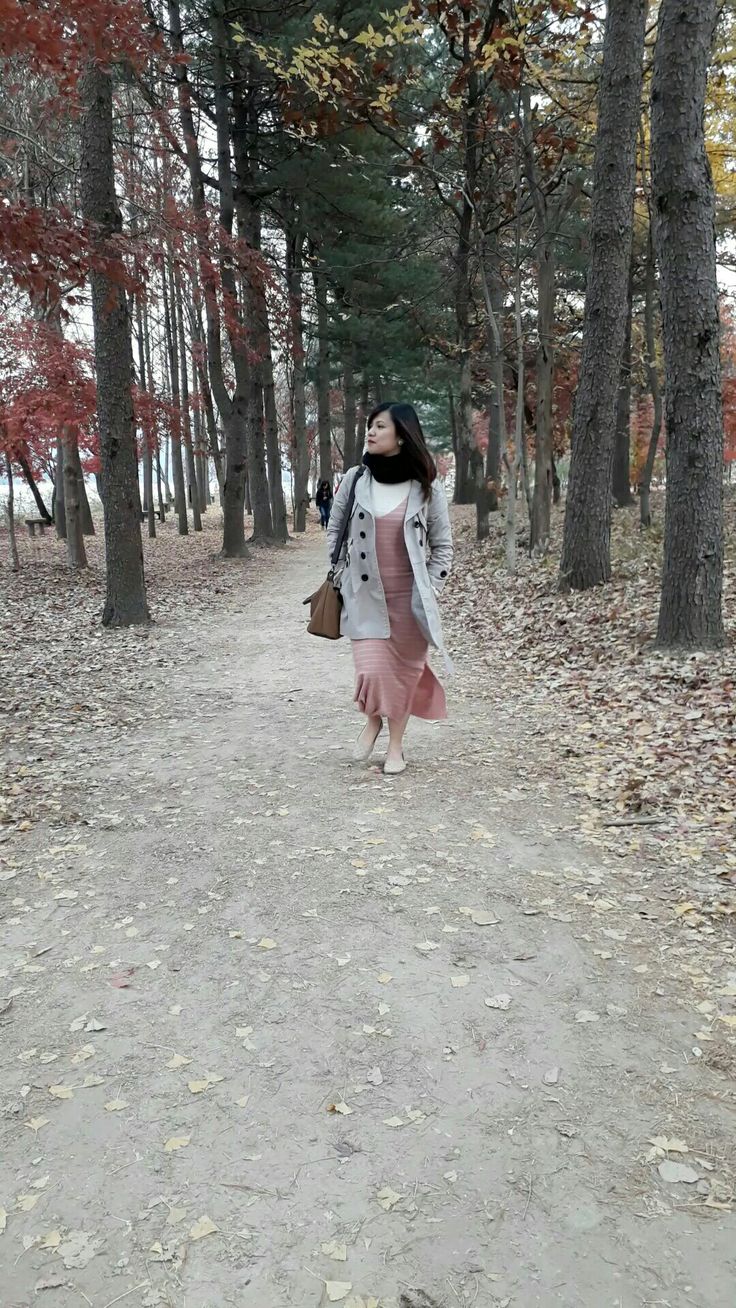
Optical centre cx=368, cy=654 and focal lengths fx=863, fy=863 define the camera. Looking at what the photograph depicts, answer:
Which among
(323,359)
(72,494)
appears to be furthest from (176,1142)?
(323,359)

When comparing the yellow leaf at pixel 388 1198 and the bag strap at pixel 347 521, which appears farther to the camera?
the bag strap at pixel 347 521

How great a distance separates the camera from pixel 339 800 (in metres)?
5.02

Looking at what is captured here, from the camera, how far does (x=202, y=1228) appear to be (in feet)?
7.07

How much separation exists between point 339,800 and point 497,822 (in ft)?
3.03

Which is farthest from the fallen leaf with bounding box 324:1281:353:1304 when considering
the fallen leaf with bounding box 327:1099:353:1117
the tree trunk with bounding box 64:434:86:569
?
the tree trunk with bounding box 64:434:86:569

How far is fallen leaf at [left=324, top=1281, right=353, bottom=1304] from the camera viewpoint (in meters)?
1.96

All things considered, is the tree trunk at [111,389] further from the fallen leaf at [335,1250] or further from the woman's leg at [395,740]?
the fallen leaf at [335,1250]

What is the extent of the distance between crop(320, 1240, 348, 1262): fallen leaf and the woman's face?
152 inches

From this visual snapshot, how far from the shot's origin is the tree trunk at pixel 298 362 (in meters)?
17.0

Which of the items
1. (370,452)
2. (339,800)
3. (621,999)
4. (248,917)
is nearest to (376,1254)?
(621,999)

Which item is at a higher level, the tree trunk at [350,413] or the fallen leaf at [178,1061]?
the tree trunk at [350,413]

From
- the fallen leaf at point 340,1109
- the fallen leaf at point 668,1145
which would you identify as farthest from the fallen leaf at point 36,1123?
the fallen leaf at point 668,1145

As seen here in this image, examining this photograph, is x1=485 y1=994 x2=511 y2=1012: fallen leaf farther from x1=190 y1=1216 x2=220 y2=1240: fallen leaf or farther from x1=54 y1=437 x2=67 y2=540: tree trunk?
x1=54 y1=437 x2=67 y2=540: tree trunk

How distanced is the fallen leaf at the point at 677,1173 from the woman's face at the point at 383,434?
12.2ft
